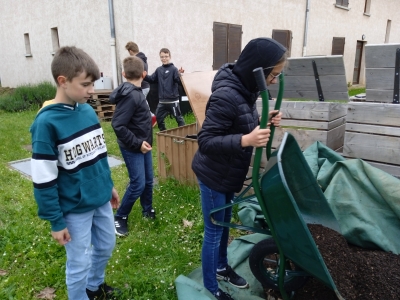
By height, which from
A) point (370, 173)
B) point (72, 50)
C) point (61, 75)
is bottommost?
point (370, 173)

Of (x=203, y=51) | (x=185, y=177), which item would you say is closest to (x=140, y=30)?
(x=203, y=51)

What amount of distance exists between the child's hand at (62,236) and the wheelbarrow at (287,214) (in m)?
0.82

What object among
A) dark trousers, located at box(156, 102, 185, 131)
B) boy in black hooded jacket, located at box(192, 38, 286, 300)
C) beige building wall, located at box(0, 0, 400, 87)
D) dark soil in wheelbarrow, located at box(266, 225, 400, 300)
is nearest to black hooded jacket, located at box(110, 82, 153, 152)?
boy in black hooded jacket, located at box(192, 38, 286, 300)

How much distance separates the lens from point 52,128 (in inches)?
64.4

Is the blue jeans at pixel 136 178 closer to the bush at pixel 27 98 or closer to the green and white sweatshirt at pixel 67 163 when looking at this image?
the green and white sweatshirt at pixel 67 163

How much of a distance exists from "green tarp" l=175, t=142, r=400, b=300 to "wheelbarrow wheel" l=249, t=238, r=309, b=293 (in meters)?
0.18

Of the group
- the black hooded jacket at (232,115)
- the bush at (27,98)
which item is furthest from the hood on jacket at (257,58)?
the bush at (27,98)

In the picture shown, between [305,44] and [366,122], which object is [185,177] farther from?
[305,44]

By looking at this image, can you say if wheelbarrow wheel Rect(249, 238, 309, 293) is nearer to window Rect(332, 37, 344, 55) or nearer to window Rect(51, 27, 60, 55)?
window Rect(51, 27, 60, 55)

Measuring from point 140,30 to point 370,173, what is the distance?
21.6 ft

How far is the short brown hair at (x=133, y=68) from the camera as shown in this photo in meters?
2.88

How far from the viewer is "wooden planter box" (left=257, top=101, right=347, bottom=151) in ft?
10.6

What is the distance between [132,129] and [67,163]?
4.19 feet

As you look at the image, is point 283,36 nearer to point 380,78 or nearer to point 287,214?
point 380,78
